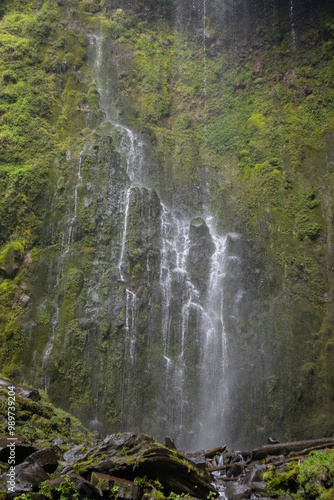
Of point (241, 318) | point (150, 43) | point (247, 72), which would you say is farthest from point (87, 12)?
point (241, 318)

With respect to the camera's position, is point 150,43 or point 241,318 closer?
point 241,318

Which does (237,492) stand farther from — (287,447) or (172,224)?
(172,224)

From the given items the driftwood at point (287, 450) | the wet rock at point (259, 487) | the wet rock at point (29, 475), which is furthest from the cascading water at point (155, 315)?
the wet rock at point (29, 475)

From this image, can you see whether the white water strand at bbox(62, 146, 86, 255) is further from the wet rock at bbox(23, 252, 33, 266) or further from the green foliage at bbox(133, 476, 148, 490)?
the green foliage at bbox(133, 476, 148, 490)

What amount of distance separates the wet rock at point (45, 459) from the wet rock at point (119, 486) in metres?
0.88

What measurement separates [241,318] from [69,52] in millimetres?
23304

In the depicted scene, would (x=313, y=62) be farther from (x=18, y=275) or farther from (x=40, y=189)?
(x=18, y=275)

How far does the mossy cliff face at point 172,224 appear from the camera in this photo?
1792 cm

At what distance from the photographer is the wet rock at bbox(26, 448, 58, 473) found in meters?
6.28

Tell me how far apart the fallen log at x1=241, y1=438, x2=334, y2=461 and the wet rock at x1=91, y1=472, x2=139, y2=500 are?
20.1 ft

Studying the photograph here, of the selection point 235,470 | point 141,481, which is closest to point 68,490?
point 141,481

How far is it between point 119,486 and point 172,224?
1750cm

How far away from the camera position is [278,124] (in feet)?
84.1

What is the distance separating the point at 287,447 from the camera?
10.6 meters
